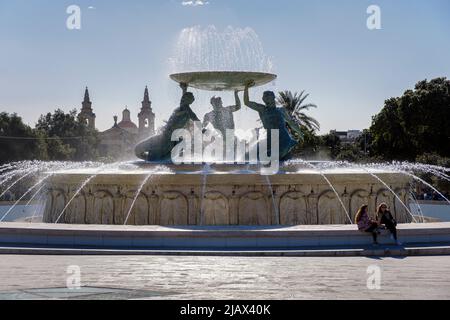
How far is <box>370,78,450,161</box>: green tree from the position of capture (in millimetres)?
48250

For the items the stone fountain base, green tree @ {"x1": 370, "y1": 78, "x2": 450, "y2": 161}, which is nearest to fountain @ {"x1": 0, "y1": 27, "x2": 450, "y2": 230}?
the stone fountain base

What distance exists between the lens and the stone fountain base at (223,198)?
49.5ft

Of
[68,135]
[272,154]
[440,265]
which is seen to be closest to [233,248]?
[440,265]

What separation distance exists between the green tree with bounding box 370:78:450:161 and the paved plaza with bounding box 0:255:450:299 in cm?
3835

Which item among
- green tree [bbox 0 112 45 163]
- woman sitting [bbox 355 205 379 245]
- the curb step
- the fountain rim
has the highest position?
the fountain rim

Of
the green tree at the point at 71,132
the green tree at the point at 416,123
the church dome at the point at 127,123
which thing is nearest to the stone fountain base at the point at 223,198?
the green tree at the point at 416,123

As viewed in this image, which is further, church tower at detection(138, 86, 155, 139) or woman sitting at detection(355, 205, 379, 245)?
church tower at detection(138, 86, 155, 139)

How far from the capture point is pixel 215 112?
2039 centimetres

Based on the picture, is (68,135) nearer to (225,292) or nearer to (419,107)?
(419,107)

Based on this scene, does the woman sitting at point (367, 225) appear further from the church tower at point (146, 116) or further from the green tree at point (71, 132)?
the church tower at point (146, 116)

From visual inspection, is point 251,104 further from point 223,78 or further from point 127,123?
point 127,123

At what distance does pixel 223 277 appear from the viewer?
9.51 meters

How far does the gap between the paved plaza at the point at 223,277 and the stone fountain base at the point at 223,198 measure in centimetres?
374

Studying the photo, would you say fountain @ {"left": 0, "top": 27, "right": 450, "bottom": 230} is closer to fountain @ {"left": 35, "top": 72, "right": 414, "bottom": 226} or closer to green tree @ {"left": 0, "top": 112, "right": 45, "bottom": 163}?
fountain @ {"left": 35, "top": 72, "right": 414, "bottom": 226}
